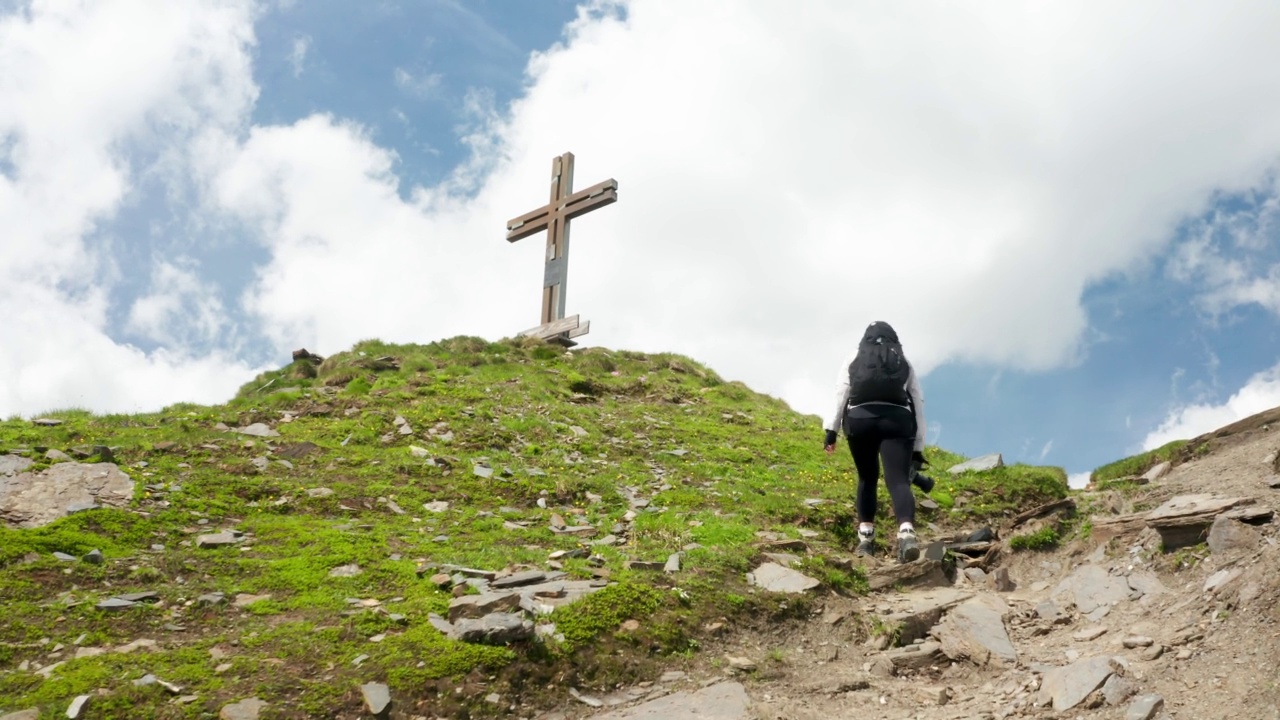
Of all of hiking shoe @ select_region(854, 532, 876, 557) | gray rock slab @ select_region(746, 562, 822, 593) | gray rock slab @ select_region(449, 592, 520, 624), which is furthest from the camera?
hiking shoe @ select_region(854, 532, 876, 557)

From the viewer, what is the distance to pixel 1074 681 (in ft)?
23.5

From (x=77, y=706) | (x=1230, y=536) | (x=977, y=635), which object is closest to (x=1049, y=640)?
(x=977, y=635)

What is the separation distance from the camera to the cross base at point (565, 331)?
26078 millimetres

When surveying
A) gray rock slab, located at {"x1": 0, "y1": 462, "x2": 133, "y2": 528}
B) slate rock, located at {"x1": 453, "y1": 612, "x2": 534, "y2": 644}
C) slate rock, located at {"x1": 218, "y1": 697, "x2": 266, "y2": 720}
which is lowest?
slate rock, located at {"x1": 218, "y1": 697, "x2": 266, "y2": 720}

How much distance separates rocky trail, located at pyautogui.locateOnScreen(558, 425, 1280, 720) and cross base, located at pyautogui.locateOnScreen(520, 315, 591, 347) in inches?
630

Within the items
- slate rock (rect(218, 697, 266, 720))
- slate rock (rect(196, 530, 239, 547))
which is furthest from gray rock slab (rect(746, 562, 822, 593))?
slate rock (rect(196, 530, 239, 547))

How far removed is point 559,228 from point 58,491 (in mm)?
17629

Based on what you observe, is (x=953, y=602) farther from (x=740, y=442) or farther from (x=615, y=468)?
(x=740, y=442)

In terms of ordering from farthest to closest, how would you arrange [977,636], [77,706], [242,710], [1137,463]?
[1137,463] → [977,636] → [242,710] → [77,706]

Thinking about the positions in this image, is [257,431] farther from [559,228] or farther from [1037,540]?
[559,228]

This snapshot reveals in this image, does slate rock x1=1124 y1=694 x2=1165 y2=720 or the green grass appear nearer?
slate rock x1=1124 y1=694 x2=1165 y2=720

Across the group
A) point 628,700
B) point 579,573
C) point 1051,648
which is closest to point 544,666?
point 628,700

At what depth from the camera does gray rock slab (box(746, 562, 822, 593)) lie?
10.1m

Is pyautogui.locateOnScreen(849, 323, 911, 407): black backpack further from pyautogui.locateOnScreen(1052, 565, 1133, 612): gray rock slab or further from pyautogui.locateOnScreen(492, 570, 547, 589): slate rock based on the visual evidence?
pyautogui.locateOnScreen(492, 570, 547, 589): slate rock
